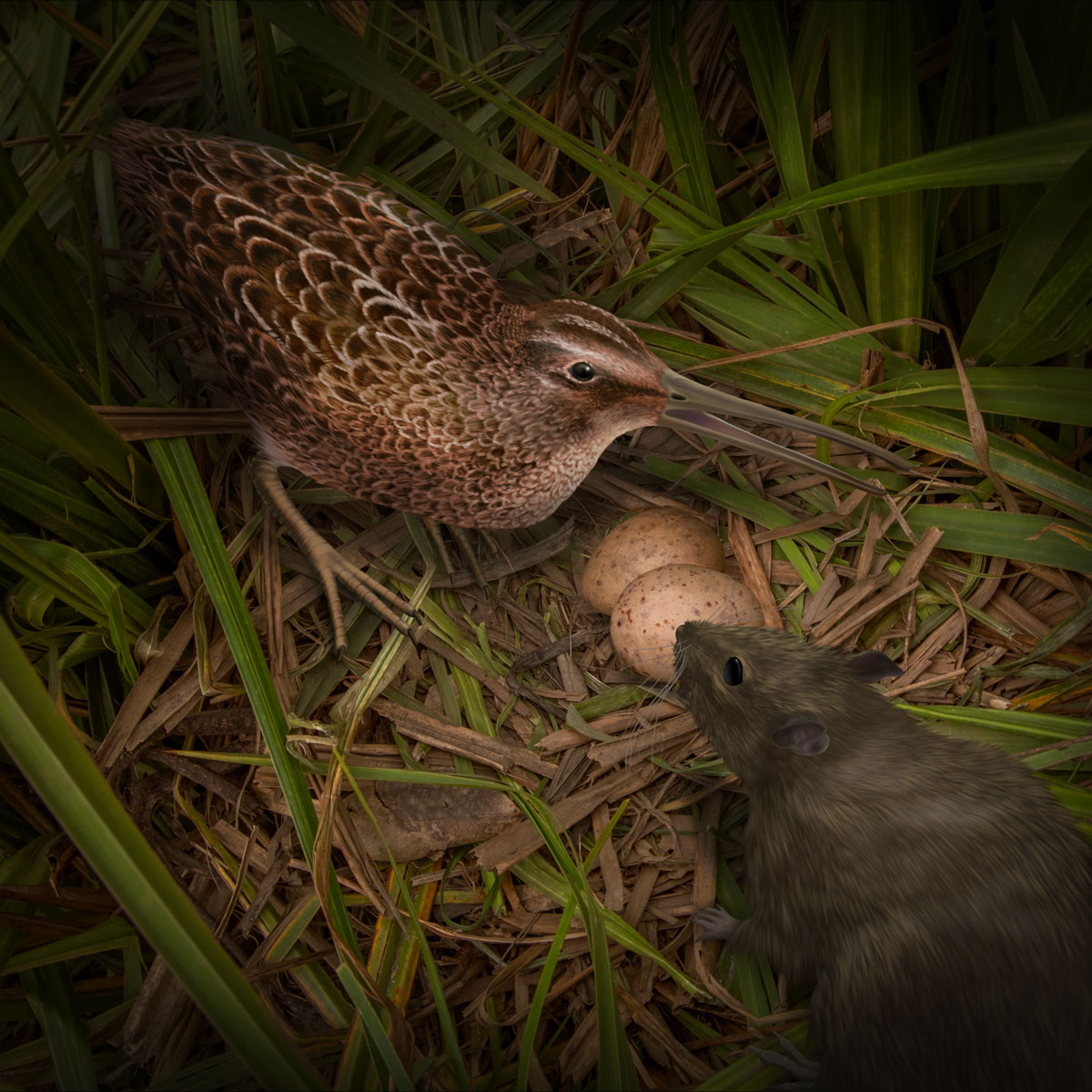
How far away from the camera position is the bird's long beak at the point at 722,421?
163 centimetres

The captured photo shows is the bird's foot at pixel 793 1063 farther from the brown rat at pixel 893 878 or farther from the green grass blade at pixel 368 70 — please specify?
the green grass blade at pixel 368 70

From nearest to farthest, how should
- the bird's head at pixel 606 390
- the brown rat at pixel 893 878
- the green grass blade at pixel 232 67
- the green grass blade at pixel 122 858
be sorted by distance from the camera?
1. the green grass blade at pixel 122 858
2. the brown rat at pixel 893 878
3. the bird's head at pixel 606 390
4. the green grass blade at pixel 232 67

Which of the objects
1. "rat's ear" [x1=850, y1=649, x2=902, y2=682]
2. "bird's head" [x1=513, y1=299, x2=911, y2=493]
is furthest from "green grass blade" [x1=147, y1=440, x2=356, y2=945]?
"rat's ear" [x1=850, y1=649, x2=902, y2=682]

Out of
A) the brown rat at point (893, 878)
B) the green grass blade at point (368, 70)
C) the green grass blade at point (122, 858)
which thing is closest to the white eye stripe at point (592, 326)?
the green grass blade at point (368, 70)

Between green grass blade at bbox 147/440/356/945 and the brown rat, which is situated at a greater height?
green grass blade at bbox 147/440/356/945

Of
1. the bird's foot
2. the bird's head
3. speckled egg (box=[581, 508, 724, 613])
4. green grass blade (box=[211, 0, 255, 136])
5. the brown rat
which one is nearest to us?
the brown rat

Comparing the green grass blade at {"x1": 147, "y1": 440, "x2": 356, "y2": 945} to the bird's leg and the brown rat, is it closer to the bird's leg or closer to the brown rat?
the bird's leg

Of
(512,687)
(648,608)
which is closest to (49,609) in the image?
(512,687)

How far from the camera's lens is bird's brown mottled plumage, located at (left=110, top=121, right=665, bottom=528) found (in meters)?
1.56

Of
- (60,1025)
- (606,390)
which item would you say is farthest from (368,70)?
(60,1025)

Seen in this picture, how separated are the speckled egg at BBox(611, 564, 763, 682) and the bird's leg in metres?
0.49

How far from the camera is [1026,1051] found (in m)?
1.28

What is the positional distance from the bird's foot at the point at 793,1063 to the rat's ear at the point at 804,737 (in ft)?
1.71

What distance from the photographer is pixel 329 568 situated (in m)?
1.85
